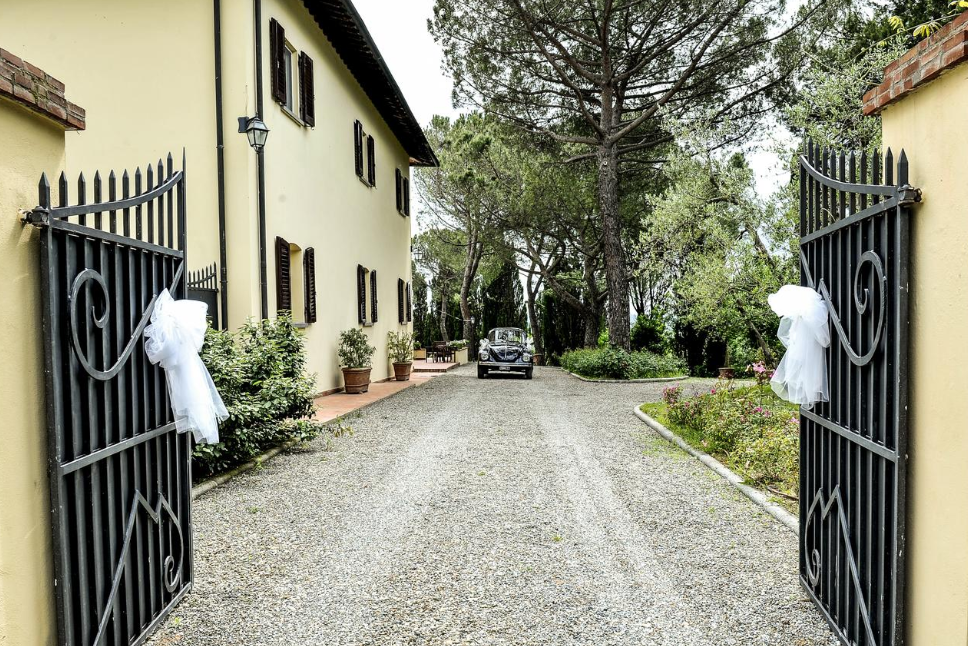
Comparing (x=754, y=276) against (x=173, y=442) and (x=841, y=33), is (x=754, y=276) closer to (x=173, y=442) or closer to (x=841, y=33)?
(x=841, y=33)

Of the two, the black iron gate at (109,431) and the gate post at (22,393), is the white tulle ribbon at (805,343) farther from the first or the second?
the gate post at (22,393)

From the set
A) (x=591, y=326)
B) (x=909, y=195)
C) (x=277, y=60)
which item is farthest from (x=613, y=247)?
(x=909, y=195)

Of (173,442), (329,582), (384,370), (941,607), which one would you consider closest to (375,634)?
(329,582)

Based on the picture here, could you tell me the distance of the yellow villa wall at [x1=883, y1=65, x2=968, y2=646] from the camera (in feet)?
7.32

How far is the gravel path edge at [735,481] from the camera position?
5035 mm

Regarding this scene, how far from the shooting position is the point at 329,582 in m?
3.86

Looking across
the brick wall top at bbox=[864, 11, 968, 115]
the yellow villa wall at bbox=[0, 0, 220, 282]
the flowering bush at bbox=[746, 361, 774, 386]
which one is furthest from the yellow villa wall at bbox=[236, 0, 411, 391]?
the brick wall top at bbox=[864, 11, 968, 115]

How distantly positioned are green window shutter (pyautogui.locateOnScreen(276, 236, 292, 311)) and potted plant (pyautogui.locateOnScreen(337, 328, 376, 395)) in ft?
9.23

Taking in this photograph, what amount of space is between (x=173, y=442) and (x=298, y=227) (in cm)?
834

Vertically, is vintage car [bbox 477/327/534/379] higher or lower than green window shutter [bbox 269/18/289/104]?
lower

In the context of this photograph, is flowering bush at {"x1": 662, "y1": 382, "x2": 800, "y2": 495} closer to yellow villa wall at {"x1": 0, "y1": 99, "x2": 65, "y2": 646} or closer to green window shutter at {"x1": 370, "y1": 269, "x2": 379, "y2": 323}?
yellow villa wall at {"x1": 0, "y1": 99, "x2": 65, "y2": 646}

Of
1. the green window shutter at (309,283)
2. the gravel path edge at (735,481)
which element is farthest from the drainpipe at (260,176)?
the gravel path edge at (735,481)

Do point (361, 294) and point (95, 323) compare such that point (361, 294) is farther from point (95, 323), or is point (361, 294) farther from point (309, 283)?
point (95, 323)

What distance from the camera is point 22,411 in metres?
2.42
